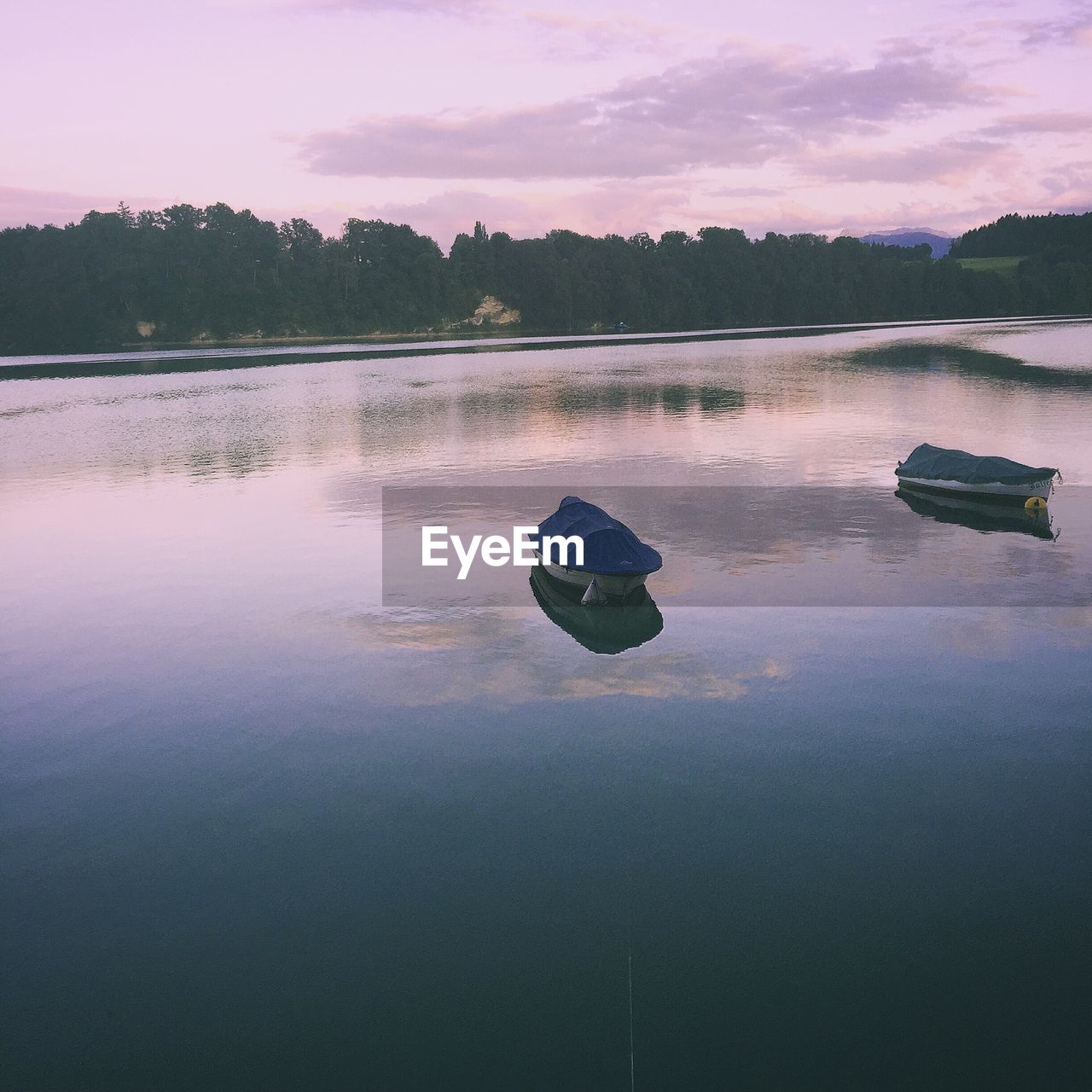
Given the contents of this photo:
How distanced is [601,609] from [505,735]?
11215mm

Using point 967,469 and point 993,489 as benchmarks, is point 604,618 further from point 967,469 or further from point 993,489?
point 993,489

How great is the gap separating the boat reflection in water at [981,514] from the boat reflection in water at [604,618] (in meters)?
22.1

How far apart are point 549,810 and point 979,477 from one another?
39275mm

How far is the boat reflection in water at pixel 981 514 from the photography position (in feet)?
153

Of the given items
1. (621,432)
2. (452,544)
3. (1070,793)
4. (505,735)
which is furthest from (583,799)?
(621,432)

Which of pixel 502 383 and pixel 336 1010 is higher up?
pixel 502 383

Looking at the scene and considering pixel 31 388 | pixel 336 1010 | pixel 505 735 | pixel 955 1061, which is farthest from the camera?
pixel 31 388

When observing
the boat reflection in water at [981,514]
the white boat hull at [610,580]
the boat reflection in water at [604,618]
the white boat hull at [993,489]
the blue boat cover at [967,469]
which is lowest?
the boat reflection in water at [604,618]

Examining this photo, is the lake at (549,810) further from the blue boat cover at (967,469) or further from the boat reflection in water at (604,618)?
the blue boat cover at (967,469)

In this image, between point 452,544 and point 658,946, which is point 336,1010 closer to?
point 658,946

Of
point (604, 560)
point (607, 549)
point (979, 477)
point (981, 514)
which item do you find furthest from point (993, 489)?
point (604, 560)

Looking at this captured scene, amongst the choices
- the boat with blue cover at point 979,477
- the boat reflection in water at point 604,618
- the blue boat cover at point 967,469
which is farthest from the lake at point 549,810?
the blue boat cover at point 967,469

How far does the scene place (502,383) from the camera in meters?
140

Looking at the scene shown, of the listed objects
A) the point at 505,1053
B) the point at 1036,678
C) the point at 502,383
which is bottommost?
the point at 505,1053
